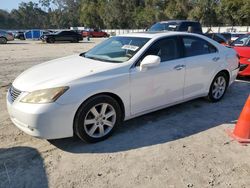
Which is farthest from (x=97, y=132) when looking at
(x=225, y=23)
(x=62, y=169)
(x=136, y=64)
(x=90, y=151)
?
(x=225, y=23)

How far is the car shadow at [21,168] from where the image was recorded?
3297 mm

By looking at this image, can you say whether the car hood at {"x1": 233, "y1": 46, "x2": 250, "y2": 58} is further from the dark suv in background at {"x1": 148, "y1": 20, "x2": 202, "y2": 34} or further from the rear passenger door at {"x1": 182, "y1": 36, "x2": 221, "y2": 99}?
the dark suv in background at {"x1": 148, "y1": 20, "x2": 202, "y2": 34}

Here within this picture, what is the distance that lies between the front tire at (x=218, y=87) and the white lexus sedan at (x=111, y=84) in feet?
0.21

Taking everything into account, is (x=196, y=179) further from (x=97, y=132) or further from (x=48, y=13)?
(x=48, y=13)

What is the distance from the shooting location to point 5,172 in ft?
11.5

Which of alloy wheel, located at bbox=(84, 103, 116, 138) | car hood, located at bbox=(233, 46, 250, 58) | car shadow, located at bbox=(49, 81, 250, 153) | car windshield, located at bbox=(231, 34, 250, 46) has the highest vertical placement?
car windshield, located at bbox=(231, 34, 250, 46)

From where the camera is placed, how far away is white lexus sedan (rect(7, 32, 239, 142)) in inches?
150

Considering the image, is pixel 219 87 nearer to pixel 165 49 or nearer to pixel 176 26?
pixel 165 49

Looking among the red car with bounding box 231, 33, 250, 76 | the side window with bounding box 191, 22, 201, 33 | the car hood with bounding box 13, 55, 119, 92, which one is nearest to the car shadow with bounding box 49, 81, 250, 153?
the car hood with bounding box 13, 55, 119, 92

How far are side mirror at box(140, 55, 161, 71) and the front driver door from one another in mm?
80

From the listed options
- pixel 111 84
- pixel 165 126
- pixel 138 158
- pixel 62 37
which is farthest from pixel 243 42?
pixel 62 37

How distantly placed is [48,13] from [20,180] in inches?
4750

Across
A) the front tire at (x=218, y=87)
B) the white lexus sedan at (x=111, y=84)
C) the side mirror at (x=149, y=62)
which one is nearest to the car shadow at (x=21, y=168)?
the white lexus sedan at (x=111, y=84)

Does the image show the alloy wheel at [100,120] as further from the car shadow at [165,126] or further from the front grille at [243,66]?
the front grille at [243,66]
